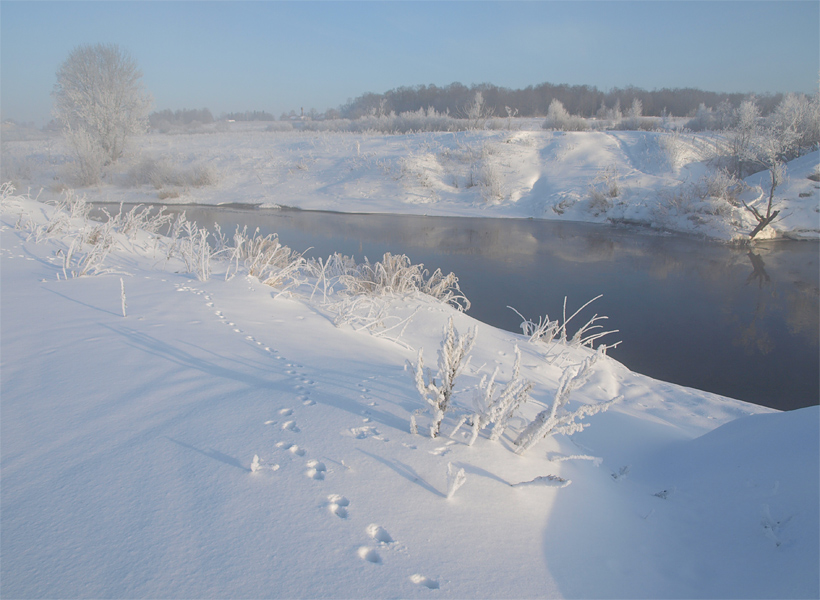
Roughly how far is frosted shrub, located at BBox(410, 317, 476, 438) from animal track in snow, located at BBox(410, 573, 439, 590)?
72 centimetres

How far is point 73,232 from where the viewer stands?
19.1ft

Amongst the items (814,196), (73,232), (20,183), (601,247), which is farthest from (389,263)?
(20,183)

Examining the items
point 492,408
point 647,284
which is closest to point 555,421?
point 492,408

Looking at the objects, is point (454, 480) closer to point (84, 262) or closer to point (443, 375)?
point (443, 375)

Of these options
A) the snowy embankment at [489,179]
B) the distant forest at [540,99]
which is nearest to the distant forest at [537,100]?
the distant forest at [540,99]

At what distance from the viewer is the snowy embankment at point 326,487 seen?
47.1 inches

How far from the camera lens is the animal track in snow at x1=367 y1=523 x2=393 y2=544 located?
1335mm

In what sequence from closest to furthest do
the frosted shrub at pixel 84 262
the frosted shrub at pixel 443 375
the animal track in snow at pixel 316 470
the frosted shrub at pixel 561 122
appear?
the animal track in snow at pixel 316 470, the frosted shrub at pixel 443 375, the frosted shrub at pixel 84 262, the frosted shrub at pixel 561 122

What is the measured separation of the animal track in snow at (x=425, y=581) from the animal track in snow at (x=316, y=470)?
18.6 inches

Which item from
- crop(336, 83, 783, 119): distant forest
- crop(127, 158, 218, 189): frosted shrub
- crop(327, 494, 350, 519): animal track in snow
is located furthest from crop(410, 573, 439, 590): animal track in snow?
crop(336, 83, 783, 119): distant forest

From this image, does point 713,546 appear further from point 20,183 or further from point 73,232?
point 20,183

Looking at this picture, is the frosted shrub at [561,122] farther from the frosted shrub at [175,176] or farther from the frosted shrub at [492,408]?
the frosted shrub at [492,408]

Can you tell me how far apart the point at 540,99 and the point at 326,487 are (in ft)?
162

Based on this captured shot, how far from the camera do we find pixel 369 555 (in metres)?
1.27
